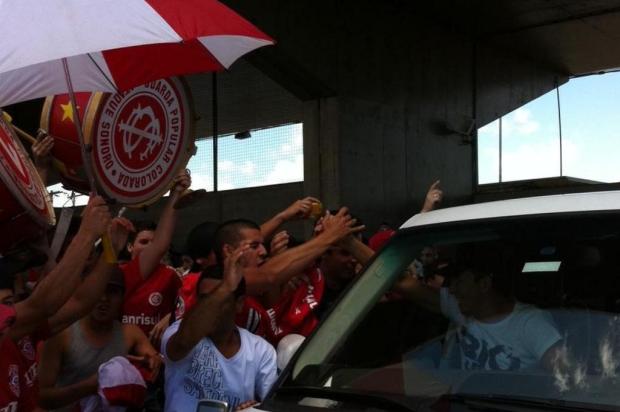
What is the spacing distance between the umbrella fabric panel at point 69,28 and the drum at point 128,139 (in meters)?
0.90

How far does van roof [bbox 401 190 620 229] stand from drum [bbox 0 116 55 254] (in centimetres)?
132

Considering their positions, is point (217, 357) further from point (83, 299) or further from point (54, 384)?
point (54, 384)

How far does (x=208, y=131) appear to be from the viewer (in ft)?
55.2

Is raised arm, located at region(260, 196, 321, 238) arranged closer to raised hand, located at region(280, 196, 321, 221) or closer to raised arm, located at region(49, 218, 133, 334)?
raised hand, located at region(280, 196, 321, 221)

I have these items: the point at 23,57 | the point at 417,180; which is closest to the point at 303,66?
the point at 417,180

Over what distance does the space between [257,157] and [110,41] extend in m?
13.9

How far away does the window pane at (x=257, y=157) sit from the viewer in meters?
16.4

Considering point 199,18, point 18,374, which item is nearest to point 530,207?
point 199,18

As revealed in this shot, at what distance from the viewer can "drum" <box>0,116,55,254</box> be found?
9.57 ft

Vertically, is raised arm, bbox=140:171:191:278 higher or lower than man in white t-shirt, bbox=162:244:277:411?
higher

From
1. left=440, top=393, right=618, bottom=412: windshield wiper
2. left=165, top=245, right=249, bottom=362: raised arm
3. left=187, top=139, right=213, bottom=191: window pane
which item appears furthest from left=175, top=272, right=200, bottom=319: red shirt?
left=187, top=139, right=213, bottom=191: window pane

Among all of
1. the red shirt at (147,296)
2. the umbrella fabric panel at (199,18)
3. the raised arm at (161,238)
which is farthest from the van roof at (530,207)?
the red shirt at (147,296)

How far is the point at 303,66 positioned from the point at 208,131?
2.97 m

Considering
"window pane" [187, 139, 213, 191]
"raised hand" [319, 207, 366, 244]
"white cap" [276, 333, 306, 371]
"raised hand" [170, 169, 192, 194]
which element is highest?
"window pane" [187, 139, 213, 191]
